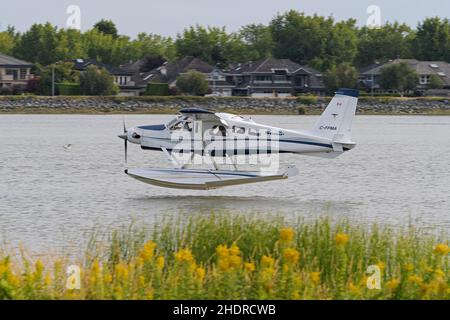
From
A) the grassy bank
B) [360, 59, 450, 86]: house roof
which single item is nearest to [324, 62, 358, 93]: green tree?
[360, 59, 450, 86]: house roof

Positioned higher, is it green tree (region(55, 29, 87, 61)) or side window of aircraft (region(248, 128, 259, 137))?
green tree (region(55, 29, 87, 61))

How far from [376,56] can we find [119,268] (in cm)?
11724

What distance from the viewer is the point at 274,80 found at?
100 m

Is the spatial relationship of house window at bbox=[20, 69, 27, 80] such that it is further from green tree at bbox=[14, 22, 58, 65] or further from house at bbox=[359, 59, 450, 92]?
house at bbox=[359, 59, 450, 92]

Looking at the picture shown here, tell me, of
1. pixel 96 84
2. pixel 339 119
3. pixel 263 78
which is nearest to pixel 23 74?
pixel 96 84

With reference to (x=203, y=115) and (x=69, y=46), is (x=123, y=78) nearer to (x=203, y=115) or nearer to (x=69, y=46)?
(x=69, y=46)

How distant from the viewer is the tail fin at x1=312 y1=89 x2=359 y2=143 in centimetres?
2038

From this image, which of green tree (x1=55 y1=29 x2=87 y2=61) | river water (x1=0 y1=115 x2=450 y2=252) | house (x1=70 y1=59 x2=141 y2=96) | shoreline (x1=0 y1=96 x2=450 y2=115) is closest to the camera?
river water (x1=0 y1=115 x2=450 y2=252)

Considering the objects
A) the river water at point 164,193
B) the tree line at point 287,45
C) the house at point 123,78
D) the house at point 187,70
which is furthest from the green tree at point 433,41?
the river water at point 164,193

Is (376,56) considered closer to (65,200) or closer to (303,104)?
(303,104)

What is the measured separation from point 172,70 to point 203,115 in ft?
271

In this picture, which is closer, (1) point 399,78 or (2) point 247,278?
(2) point 247,278

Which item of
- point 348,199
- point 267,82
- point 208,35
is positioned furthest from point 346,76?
point 348,199

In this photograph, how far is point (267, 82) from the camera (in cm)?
10088
